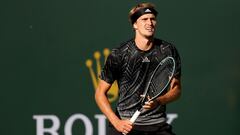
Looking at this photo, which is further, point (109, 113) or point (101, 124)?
point (101, 124)

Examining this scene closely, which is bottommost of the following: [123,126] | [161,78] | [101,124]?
[101,124]

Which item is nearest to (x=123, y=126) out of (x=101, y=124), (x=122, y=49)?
(x=122, y=49)

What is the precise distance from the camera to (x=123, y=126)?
15.4ft

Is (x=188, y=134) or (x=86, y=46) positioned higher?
(x=86, y=46)

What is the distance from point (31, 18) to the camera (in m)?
6.35

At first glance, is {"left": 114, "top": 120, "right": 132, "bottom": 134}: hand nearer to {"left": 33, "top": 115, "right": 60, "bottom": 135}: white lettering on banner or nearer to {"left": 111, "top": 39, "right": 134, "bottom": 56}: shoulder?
{"left": 111, "top": 39, "right": 134, "bottom": 56}: shoulder

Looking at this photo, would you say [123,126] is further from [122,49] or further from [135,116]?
[122,49]

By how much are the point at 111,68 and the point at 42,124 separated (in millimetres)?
1592

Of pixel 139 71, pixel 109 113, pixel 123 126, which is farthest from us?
→ pixel 139 71

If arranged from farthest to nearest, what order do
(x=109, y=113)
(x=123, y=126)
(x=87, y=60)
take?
1. (x=87, y=60)
2. (x=109, y=113)
3. (x=123, y=126)

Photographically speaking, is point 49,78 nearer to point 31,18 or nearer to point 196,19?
point 31,18

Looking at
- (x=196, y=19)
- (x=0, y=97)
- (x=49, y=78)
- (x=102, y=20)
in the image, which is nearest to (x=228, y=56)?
(x=196, y=19)

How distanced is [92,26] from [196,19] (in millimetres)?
888

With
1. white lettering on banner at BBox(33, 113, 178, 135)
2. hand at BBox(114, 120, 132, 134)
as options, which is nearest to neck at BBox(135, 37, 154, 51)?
hand at BBox(114, 120, 132, 134)
